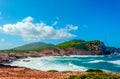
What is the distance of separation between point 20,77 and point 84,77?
6.39 meters

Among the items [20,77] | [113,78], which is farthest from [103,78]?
[20,77]

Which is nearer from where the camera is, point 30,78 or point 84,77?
point 84,77

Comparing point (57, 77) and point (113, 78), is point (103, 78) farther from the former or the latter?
point (57, 77)

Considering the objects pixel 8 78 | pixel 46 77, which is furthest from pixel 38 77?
pixel 8 78

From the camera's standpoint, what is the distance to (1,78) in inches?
902

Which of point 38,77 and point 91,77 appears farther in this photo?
point 38,77

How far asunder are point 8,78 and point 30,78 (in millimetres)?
1600

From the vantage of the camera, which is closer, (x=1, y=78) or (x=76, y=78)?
(x=76, y=78)

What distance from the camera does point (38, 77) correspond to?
932 inches

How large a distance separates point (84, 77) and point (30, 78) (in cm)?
529

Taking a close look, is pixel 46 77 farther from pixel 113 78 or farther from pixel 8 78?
pixel 113 78

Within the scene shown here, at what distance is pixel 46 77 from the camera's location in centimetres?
2400

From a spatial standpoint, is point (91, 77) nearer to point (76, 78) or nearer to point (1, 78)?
point (76, 78)

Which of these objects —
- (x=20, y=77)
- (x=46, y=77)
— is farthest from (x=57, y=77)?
(x=20, y=77)
